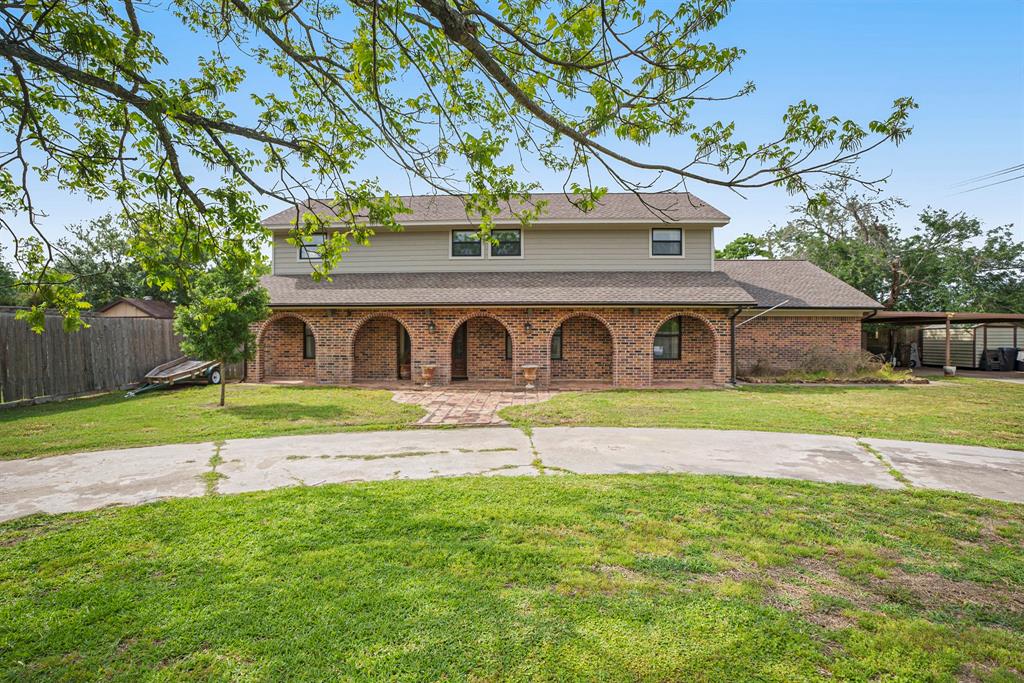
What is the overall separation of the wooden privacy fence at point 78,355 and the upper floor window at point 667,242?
16104 mm

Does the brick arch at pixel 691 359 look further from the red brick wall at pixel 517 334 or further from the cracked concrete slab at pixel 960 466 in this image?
the cracked concrete slab at pixel 960 466

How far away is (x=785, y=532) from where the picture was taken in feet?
13.5

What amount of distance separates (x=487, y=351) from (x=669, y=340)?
5.98 meters

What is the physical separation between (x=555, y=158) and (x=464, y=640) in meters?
4.34

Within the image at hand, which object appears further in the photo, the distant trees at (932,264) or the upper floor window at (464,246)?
the distant trees at (932,264)

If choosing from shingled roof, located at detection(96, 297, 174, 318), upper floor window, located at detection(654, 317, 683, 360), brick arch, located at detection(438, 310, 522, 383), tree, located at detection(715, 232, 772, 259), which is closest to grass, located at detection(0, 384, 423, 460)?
brick arch, located at detection(438, 310, 522, 383)

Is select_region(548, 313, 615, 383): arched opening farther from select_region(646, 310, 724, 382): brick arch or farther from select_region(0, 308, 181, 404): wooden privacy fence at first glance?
select_region(0, 308, 181, 404): wooden privacy fence

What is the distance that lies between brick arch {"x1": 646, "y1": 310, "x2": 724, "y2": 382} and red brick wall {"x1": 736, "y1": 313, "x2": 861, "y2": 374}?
185cm

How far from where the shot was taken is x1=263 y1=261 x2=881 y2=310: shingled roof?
46.0 ft

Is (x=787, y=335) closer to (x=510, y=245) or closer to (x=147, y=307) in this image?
(x=510, y=245)

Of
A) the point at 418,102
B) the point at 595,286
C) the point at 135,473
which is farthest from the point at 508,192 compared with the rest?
the point at 595,286

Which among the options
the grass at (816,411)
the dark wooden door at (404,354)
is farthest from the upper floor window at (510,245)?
the grass at (816,411)

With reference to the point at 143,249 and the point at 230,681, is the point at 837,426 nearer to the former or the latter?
the point at 230,681

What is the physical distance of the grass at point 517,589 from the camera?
8.32ft
